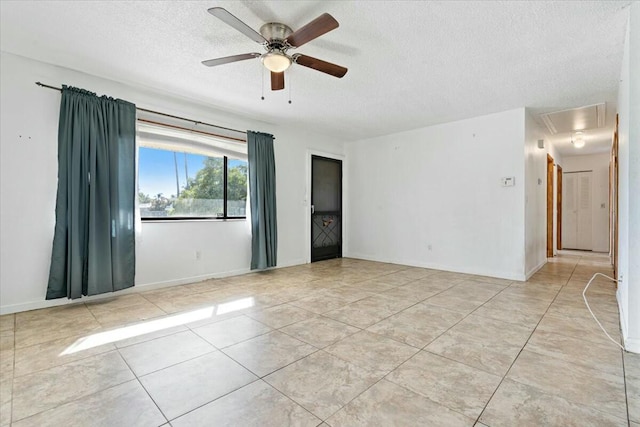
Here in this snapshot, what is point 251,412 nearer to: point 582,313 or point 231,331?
point 231,331

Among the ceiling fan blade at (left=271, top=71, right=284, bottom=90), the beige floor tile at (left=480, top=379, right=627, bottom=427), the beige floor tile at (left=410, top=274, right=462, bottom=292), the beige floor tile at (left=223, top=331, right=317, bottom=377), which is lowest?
the beige floor tile at (left=410, top=274, right=462, bottom=292)

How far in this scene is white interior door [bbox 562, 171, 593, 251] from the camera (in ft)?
25.5

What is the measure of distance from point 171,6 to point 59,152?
6.96 ft

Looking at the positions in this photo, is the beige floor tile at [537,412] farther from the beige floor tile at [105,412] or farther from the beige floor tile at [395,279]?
the beige floor tile at [395,279]

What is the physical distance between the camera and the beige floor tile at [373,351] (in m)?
2.00

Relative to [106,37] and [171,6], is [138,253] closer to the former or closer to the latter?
[106,37]

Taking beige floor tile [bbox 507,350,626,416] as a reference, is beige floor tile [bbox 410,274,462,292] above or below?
below

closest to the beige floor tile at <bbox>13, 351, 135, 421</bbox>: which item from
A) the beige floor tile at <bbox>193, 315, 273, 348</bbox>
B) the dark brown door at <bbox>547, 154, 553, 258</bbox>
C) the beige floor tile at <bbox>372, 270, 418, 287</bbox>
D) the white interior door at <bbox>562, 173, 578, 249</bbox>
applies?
the beige floor tile at <bbox>193, 315, 273, 348</bbox>

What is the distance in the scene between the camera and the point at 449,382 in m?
1.79

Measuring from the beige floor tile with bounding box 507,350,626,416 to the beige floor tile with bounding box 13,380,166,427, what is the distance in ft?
6.92

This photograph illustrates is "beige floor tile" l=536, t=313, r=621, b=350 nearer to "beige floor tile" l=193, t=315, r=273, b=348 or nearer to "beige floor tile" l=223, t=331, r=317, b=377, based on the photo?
"beige floor tile" l=223, t=331, r=317, b=377

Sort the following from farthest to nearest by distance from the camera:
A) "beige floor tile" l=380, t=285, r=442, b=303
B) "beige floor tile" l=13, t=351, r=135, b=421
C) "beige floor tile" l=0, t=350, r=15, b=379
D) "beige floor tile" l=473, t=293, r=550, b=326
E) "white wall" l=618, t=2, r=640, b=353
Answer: "beige floor tile" l=380, t=285, r=442, b=303, "beige floor tile" l=473, t=293, r=550, b=326, "white wall" l=618, t=2, r=640, b=353, "beige floor tile" l=0, t=350, r=15, b=379, "beige floor tile" l=13, t=351, r=135, b=421

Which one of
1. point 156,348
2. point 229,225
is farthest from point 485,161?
point 156,348

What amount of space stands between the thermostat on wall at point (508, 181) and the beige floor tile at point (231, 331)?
410 cm
